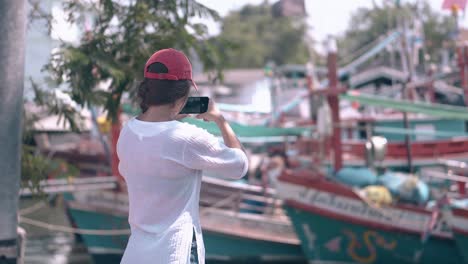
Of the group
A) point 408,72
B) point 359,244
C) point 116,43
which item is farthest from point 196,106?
point 408,72

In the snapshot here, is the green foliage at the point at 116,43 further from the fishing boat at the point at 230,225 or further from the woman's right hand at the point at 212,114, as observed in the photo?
the fishing boat at the point at 230,225

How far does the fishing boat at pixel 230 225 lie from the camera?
10703mm

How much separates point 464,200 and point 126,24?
20.7ft

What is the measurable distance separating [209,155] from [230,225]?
356 inches

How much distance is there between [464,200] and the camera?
8.76 meters

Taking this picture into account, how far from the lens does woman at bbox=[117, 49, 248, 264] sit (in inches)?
77.8

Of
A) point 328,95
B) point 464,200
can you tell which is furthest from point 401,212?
point 328,95

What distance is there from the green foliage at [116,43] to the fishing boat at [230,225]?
21.6ft

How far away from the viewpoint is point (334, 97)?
34.2 feet

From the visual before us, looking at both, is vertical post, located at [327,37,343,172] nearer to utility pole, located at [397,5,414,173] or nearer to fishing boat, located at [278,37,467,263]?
fishing boat, located at [278,37,467,263]

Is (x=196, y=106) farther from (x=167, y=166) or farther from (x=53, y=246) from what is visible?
(x=53, y=246)

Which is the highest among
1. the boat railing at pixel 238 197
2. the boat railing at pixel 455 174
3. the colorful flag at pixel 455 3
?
the colorful flag at pixel 455 3

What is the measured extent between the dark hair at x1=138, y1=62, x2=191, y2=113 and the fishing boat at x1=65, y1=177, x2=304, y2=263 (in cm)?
852

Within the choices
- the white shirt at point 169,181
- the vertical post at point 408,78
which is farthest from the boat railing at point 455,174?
the white shirt at point 169,181
